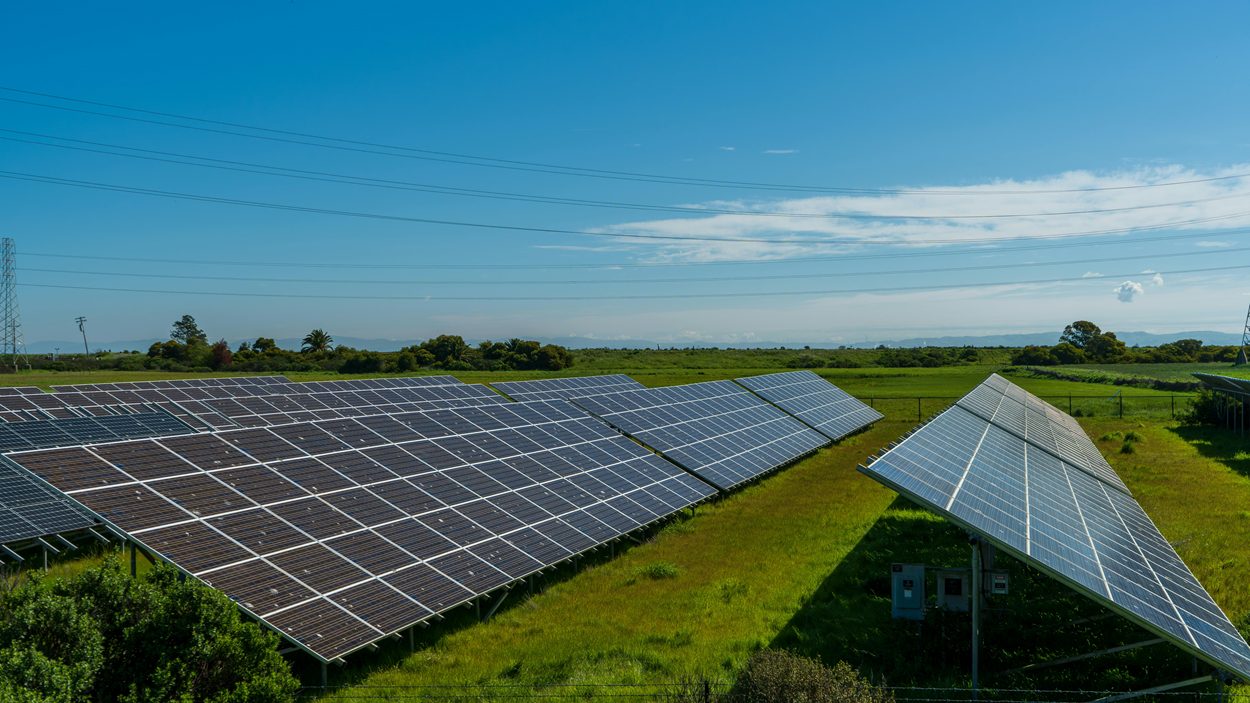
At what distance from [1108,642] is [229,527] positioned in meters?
16.8

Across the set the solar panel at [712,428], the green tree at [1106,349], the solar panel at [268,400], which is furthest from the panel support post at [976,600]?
the green tree at [1106,349]

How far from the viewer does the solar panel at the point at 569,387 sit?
4026cm

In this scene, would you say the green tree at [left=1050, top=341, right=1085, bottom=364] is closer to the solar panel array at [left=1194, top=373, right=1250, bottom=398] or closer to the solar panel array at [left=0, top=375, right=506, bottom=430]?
the solar panel array at [left=1194, top=373, right=1250, bottom=398]

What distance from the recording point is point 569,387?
A: 43.2 m

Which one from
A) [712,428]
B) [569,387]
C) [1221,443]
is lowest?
[1221,443]

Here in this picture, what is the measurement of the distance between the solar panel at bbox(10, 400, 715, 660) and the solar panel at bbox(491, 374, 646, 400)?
49.8 ft

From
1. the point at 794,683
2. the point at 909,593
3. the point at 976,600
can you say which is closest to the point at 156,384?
the point at 909,593

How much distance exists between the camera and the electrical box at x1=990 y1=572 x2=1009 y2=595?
46.9ft

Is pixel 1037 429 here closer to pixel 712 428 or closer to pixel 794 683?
pixel 712 428

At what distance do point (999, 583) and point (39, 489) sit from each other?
82.7 ft

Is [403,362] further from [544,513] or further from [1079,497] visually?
[1079,497]

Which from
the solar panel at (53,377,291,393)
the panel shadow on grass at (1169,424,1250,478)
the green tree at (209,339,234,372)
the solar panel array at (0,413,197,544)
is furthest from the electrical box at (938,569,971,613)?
the green tree at (209,339,234,372)

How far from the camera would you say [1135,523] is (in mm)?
18078

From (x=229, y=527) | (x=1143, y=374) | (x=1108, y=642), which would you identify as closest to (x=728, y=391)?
(x=1108, y=642)
